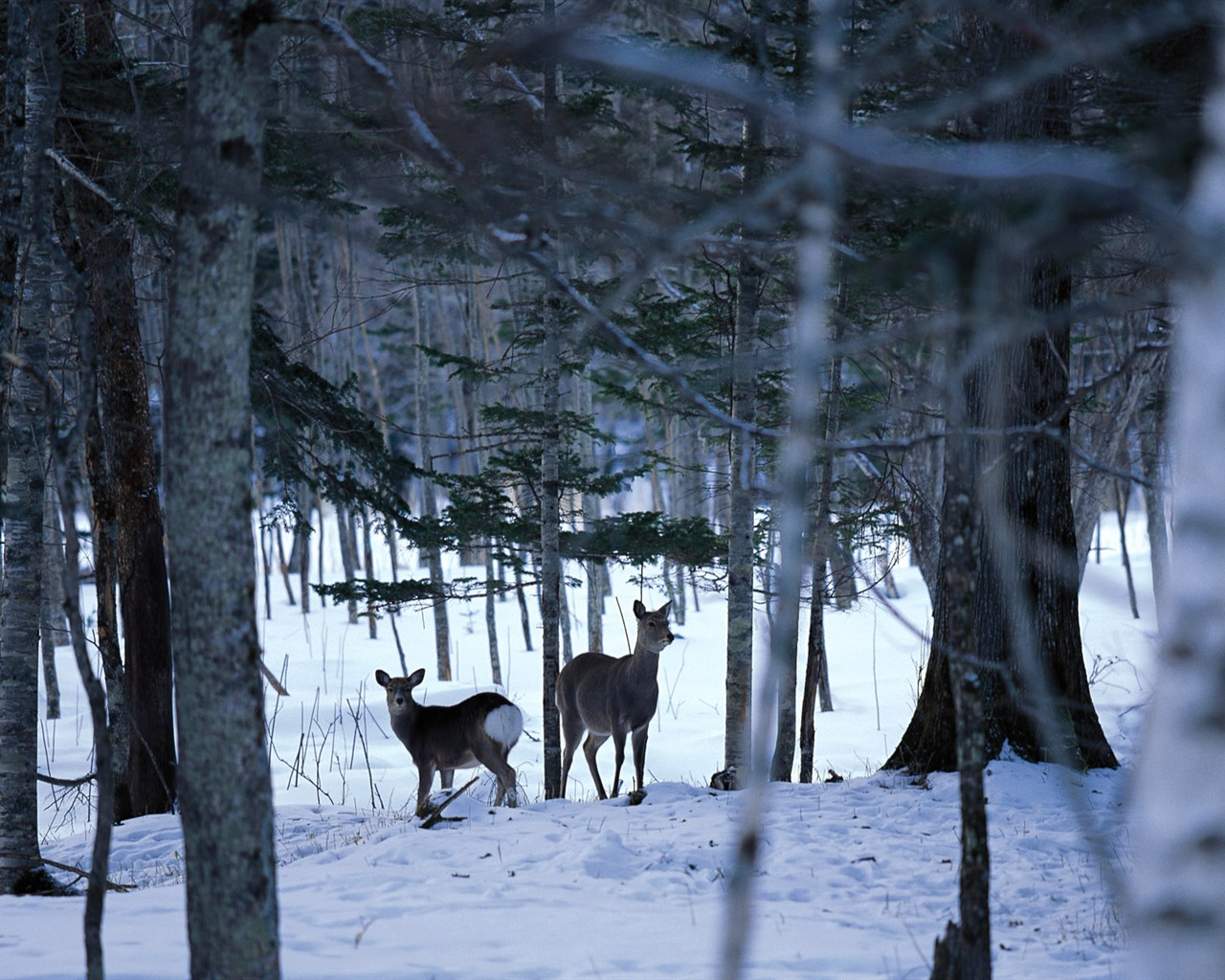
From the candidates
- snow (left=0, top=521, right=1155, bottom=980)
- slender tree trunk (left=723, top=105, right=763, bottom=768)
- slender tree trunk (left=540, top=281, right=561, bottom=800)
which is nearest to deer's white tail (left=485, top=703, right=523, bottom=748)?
slender tree trunk (left=540, top=281, right=561, bottom=800)

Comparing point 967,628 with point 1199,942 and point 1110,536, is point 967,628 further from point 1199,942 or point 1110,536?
point 1110,536

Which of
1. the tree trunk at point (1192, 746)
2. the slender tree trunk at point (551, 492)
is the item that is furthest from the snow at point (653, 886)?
the slender tree trunk at point (551, 492)

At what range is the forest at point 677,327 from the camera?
1916 mm

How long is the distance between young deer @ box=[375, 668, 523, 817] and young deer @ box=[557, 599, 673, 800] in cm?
76

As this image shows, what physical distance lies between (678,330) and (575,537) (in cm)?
235

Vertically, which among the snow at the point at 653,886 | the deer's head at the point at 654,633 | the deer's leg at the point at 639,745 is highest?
the deer's head at the point at 654,633

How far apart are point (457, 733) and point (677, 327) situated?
4224 millimetres

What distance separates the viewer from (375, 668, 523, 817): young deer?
999cm

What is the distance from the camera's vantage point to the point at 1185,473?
4.35ft

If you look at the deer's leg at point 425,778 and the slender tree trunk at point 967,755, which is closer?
the slender tree trunk at point 967,755

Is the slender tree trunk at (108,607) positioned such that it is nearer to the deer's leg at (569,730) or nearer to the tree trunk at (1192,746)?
the deer's leg at (569,730)

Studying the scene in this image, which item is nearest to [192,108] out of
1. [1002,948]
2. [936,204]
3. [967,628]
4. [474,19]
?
[936,204]

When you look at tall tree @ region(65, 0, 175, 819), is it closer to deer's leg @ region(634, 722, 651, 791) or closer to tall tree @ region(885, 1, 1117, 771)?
deer's leg @ region(634, 722, 651, 791)

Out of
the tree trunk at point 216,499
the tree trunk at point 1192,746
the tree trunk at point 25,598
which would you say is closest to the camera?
the tree trunk at point 1192,746
